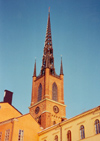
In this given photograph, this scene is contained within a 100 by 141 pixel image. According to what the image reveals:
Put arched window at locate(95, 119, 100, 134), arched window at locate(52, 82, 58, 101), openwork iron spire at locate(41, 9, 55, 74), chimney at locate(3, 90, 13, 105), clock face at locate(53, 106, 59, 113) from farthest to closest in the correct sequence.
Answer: openwork iron spire at locate(41, 9, 55, 74)
arched window at locate(52, 82, 58, 101)
clock face at locate(53, 106, 59, 113)
chimney at locate(3, 90, 13, 105)
arched window at locate(95, 119, 100, 134)

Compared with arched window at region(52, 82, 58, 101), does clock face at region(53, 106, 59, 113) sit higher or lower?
lower

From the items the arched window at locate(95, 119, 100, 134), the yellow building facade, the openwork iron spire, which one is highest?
the openwork iron spire

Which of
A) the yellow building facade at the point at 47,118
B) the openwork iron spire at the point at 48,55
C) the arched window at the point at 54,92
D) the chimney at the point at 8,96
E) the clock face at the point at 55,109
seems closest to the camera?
the yellow building facade at the point at 47,118

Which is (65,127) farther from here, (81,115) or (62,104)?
Result: (62,104)

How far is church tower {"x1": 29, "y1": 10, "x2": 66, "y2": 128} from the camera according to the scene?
57.4 meters

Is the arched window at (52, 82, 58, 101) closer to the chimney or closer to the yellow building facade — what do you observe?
the yellow building facade

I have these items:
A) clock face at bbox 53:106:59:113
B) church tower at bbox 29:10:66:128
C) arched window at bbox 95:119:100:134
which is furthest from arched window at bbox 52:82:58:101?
arched window at bbox 95:119:100:134

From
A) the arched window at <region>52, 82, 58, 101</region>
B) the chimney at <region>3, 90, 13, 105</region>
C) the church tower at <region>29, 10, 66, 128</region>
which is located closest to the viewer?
the chimney at <region>3, 90, 13, 105</region>

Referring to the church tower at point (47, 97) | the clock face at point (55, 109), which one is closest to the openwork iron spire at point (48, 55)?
the church tower at point (47, 97)

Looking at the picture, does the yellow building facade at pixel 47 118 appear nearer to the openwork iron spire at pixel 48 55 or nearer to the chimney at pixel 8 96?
the openwork iron spire at pixel 48 55

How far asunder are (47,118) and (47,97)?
6234mm

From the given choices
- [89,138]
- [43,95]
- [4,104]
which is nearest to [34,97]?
[43,95]

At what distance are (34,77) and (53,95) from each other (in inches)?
384

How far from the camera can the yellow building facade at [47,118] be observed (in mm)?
31703
